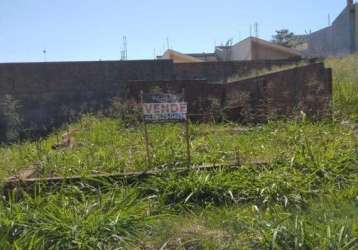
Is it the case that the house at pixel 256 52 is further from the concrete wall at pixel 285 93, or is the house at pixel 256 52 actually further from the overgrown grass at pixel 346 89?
the concrete wall at pixel 285 93

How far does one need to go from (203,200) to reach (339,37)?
2549cm

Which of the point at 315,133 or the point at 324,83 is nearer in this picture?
the point at 315,133

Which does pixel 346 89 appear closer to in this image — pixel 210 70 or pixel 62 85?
pixel 210 70

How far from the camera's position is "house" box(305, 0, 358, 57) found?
23.2 meters

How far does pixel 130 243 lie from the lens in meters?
3.22

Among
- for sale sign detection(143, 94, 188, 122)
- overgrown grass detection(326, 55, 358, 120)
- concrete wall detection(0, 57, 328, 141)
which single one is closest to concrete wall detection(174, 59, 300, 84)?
concrete wall detection(0, 57, 328, 141)

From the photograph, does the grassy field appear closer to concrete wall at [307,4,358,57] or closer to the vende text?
the vende text

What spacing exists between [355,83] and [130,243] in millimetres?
8275

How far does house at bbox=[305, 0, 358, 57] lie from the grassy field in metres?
19.0

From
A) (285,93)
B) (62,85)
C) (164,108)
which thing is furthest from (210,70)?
(164,108)

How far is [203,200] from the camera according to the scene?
160 inches

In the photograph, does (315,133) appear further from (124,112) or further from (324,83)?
(124,112)

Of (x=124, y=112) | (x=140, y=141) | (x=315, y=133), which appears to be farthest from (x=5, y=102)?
(x=315, y=133)

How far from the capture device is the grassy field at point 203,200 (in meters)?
3.16
